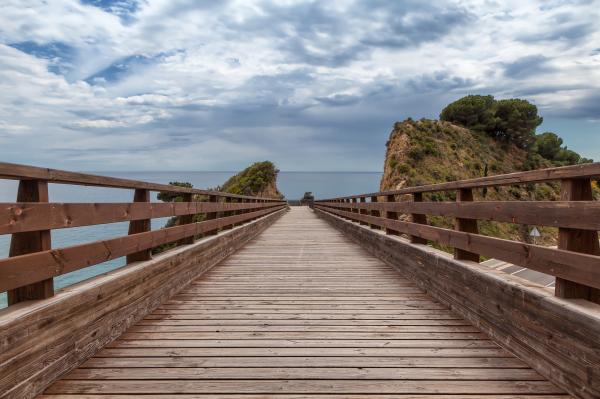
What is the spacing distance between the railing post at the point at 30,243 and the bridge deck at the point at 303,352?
1.97 feet

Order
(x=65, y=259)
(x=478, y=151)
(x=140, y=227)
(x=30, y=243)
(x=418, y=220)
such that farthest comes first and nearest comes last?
1. (x=478, y=151)
2. (x=418, y=220)
3. (x=140, y=227)
4. (x=65, y=259)
5. (x=30, y=243)

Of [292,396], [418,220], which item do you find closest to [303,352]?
[292,396]

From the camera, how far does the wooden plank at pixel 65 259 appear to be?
233 centimetres

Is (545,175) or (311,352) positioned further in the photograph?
(311,352)

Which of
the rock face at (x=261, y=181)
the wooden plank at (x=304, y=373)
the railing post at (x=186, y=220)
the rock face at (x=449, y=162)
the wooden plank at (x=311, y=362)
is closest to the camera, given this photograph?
the wooden plank at (x=304, y=373)

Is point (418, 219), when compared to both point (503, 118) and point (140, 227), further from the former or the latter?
point (503, 118)

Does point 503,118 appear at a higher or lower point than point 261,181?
higher

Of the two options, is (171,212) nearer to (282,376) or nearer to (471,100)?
(282,376)

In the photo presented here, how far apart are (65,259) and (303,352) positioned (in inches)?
73.0

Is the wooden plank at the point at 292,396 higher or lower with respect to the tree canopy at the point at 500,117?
lower

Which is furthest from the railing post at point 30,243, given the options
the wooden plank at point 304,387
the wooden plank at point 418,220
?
the wooden plank at point 418,220

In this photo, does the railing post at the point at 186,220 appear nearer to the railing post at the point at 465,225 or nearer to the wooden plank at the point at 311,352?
the wooden plank at the point at 311,352

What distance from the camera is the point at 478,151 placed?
252 feet

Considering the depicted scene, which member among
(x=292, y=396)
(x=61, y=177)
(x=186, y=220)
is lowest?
(x=292, y=396)
